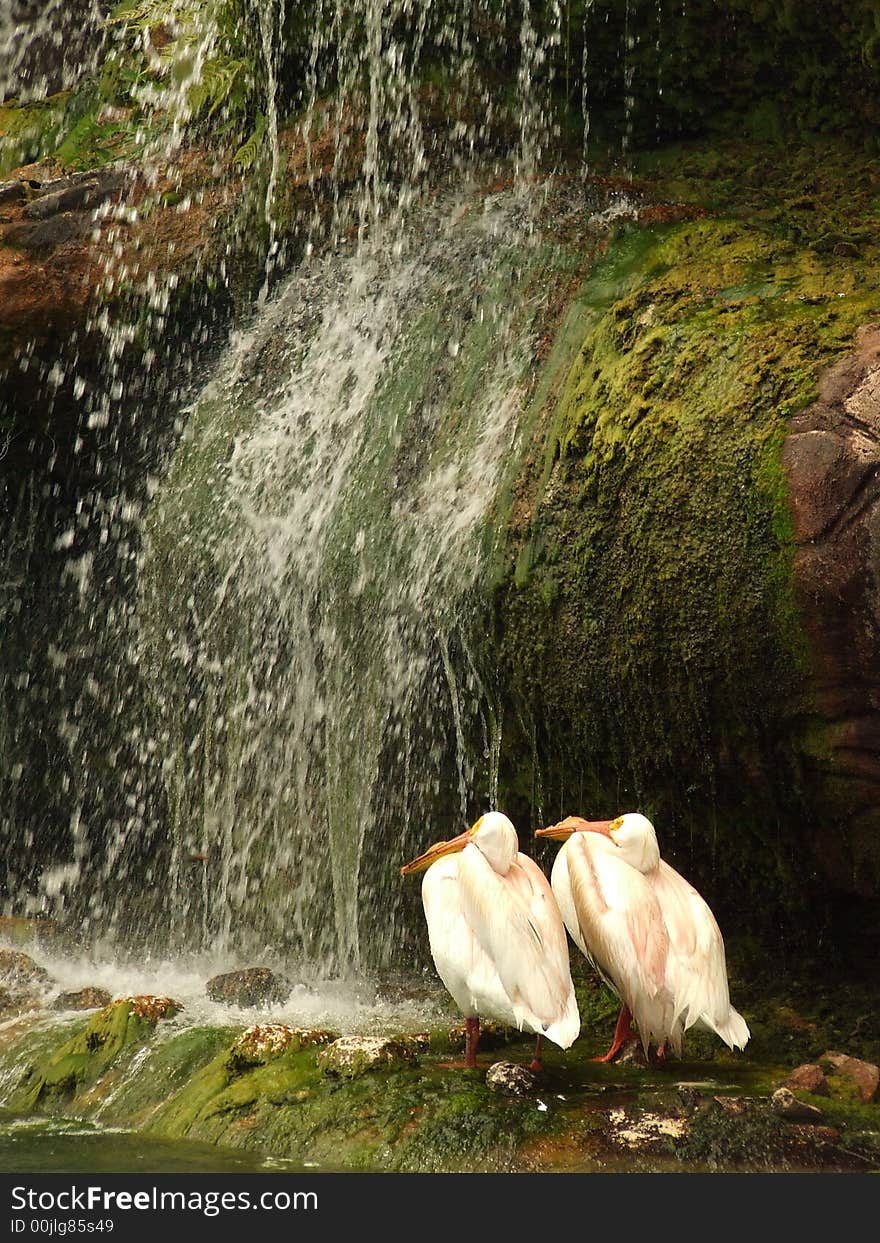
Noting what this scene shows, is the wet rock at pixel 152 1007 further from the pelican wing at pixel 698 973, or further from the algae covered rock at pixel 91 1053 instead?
the pelican wing at pixel 698 973

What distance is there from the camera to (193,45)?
29.3 ft

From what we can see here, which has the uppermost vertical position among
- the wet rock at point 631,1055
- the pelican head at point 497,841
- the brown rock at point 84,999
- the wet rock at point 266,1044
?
the pelican head at point 497,841

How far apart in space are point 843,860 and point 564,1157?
189 cm

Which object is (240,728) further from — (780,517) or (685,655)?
(780,517)

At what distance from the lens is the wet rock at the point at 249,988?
5953mm

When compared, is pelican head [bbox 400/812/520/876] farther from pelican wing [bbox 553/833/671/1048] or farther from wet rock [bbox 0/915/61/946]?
wet rock [bbox 0/915/61/946]

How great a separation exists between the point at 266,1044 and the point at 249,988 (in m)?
1.19

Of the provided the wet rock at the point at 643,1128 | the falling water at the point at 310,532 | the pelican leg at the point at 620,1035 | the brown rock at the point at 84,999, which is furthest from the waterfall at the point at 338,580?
the wet rock at the point at 643,1128

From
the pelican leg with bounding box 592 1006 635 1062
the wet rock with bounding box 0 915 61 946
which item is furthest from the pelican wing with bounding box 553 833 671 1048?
the wet rock with bounding box 0 915 61 946

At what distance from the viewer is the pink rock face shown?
4816 millimetres

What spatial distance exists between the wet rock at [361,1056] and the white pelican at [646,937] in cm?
74

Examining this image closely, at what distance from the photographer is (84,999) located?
627 cm

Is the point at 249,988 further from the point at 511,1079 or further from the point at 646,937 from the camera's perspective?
the point at 646,937
